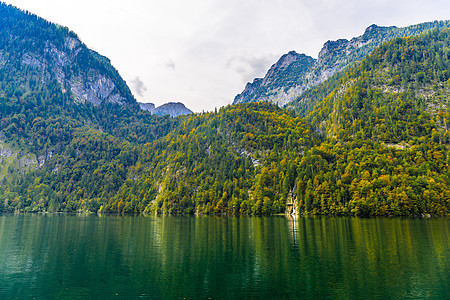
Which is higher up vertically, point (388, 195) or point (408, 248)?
point (388, 195)

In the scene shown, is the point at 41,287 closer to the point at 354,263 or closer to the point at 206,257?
the point at 206,257

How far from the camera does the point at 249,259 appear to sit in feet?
157

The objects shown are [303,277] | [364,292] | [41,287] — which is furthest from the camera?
[303,277]

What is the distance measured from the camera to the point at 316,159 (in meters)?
197

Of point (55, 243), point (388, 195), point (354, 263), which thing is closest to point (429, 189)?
point (388, 195)

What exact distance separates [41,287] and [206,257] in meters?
23.9

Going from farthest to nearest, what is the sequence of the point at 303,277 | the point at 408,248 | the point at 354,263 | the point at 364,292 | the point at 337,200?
the point at 337,200 < the point at 408,248 < the point at 354,263 < the point at 303,277 < the point at 364,292

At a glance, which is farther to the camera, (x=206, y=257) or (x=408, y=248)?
(x=408, y=248)

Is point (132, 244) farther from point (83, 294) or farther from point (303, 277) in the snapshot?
point (303, 277)

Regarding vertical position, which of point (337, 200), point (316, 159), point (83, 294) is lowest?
point (83, 294)

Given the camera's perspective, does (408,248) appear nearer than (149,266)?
No

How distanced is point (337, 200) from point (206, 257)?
130094 millimetres

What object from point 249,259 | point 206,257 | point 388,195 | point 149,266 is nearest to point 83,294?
point 149,266

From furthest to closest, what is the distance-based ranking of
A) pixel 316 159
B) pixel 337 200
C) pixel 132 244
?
pixel 316 159 < pixel 337 200 < pixel 132 244
